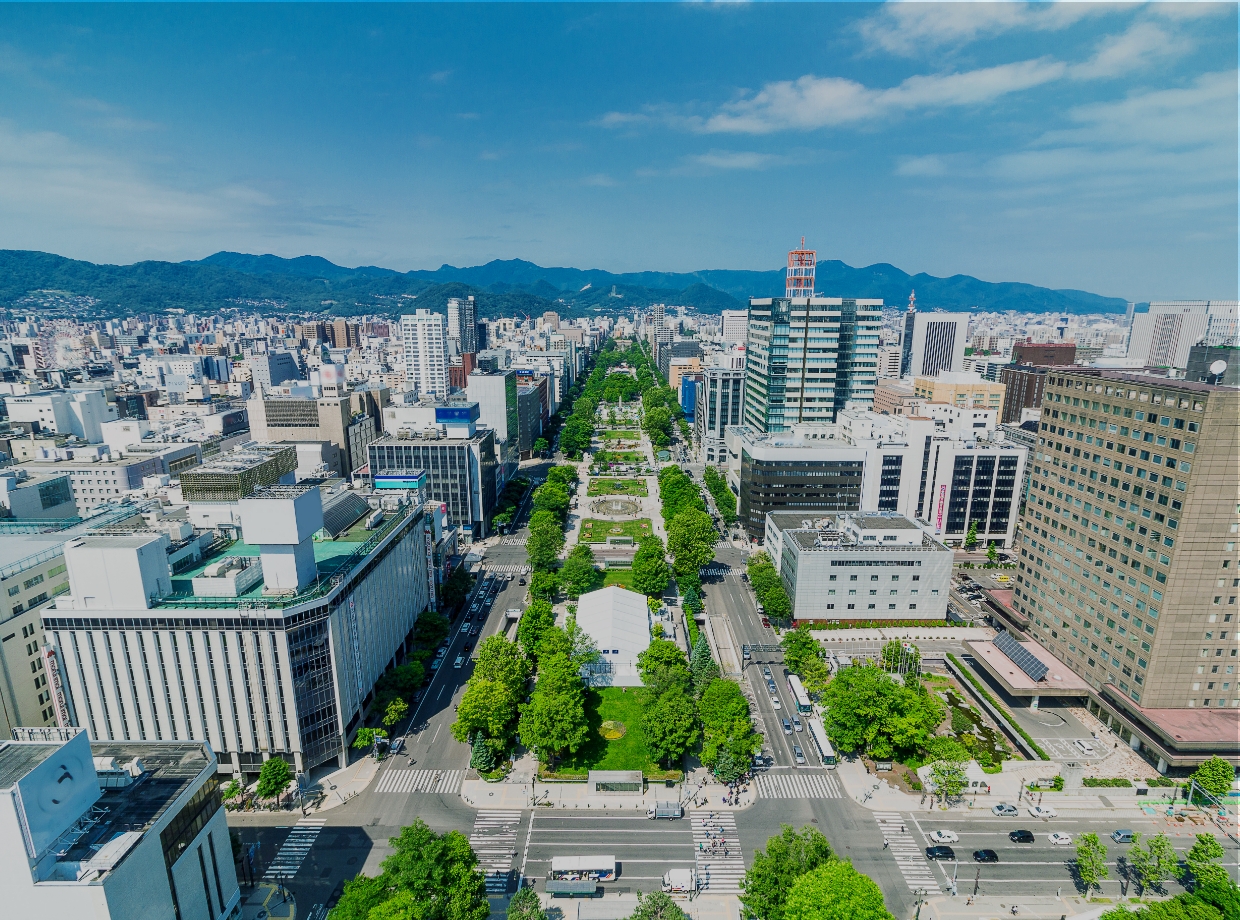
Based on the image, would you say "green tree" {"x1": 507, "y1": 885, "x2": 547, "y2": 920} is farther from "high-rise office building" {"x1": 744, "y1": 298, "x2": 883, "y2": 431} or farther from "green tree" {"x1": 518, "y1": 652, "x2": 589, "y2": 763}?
"high-rise office building" {"x1": 744, "y1": 298, "x2": 883, "y2": 431}

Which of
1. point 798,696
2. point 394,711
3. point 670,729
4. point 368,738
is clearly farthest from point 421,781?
point 798,696

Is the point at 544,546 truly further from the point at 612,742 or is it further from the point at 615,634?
the point at 612,742

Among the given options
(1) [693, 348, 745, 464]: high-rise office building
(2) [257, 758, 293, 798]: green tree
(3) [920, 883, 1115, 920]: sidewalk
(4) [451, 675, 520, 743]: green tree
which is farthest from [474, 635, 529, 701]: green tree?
(1) [693, 348, 745, 464]: high-rise office building

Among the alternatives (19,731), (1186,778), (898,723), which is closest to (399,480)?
(19,731)

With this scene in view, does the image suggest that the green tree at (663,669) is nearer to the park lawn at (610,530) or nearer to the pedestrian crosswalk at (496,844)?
the pedestrian crosswalk at (496,844)

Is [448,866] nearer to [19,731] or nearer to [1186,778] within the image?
[19,731]
